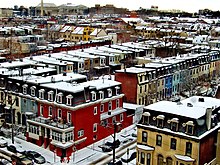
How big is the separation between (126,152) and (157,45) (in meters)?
49.5

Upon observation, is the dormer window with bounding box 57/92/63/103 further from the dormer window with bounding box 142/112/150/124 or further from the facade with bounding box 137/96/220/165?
the dormer window with bounding box 142/112/150/124

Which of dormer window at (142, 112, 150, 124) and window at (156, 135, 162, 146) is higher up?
dormer window at (142, 112, 150, 124)

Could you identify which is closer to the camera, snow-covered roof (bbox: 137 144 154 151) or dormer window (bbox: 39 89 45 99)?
snow-covered roof (bbox: 137 144 154 151)

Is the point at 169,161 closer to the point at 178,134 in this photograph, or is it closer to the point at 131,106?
the point at 178,134

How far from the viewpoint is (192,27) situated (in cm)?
12444

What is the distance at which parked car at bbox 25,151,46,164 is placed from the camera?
32.7 meters

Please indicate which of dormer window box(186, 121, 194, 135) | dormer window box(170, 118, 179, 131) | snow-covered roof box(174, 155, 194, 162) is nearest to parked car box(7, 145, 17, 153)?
dormer window box(170, 118, 179, 131)

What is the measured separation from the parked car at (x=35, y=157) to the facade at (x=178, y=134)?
8.98 metres

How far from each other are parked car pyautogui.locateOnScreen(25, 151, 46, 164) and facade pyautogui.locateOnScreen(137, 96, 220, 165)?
29.5 ft

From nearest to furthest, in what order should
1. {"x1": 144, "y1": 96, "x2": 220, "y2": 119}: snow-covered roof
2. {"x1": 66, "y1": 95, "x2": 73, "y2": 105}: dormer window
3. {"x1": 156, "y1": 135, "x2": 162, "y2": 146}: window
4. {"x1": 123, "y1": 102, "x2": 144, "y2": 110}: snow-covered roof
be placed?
{"x1": 144, "y1": 96, "x2": 220, "y2": 119}: snow-covered roof → {"x1": 156, "y1": 135, "x2": 162, "y2": 146}: window → {"x1": 66, "y1": 95, "x2": 73, "y2": 105}: dormer window → {"x1": 123, "y1": 102, "x2": 144, "y2": 110}: snow-covered roof

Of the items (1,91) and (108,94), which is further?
(1,91)

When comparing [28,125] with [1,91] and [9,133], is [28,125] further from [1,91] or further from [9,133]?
[1,91]

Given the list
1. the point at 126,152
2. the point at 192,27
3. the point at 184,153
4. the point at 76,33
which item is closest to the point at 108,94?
the point at 126,152

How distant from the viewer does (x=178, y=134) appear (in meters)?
26.9
